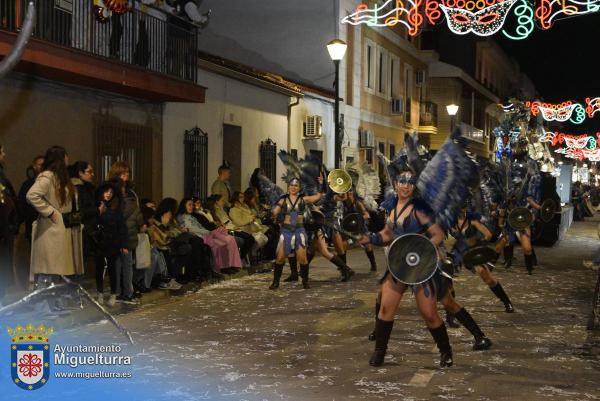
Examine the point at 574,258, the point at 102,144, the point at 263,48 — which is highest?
the point at 263,48

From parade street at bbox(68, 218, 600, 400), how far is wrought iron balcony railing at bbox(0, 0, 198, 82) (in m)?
4.47

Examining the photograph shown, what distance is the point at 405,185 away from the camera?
7785 mm

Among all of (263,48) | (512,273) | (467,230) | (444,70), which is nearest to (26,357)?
(467,230)

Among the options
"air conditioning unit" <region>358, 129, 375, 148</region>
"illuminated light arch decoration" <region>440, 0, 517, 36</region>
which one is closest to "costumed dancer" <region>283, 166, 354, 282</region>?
"illuminated light arch decoration" <region>440, 0, 517, 36</region>

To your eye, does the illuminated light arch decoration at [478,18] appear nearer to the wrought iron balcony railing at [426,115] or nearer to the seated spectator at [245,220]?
the seated spectator at [245,220]

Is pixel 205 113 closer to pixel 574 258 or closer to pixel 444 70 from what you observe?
pixel 574 258

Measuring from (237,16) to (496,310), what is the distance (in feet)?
61.4

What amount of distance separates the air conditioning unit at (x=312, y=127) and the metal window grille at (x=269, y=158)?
1.91 meters

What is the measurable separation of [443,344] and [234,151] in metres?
13.7

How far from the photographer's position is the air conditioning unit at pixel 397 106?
33.0 metres

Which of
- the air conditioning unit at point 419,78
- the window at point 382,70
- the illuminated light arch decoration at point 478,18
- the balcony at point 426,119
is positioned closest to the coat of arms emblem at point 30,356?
the illuminated light arch decoration at point 478,18

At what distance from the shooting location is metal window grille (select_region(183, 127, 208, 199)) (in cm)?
1836

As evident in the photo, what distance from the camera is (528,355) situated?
8.41 meters

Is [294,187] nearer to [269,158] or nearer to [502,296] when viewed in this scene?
[502,296]
